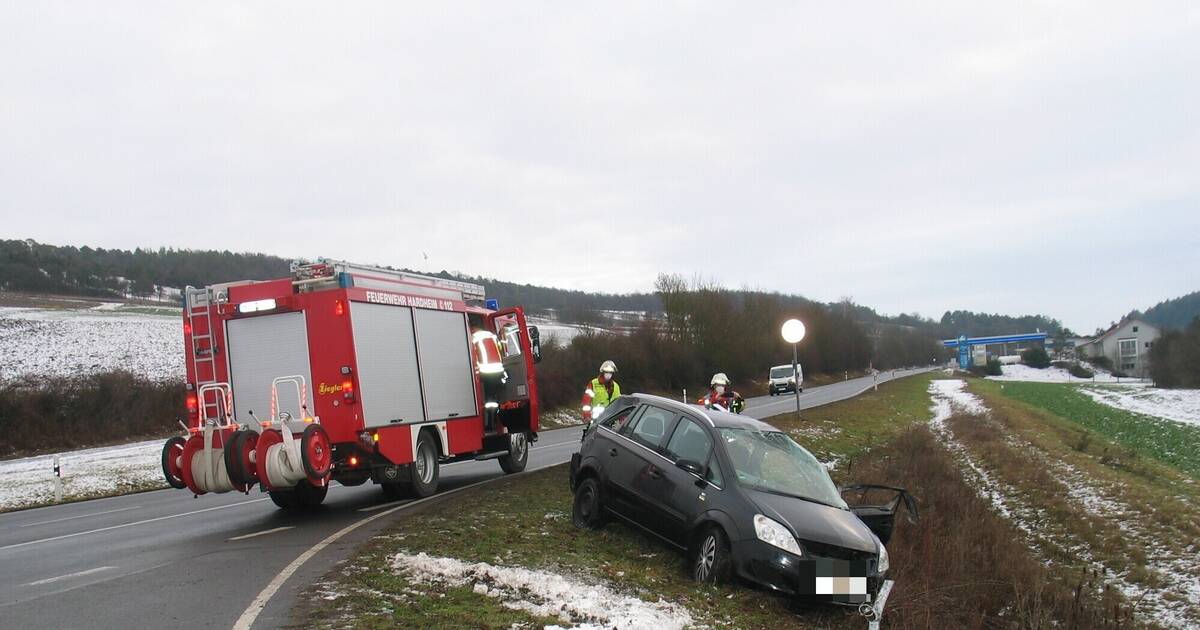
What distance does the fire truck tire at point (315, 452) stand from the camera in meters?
9.65

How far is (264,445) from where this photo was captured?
9719 millimetres

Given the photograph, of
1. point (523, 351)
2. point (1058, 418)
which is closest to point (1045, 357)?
point (1058, 418)

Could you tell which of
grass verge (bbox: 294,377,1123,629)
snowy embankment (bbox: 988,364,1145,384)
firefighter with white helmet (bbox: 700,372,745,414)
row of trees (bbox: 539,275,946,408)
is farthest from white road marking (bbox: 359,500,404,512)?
snowy embankment (bbox: 988,364,1145,384)

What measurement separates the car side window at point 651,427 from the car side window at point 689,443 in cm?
20

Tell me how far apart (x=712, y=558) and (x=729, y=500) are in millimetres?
542

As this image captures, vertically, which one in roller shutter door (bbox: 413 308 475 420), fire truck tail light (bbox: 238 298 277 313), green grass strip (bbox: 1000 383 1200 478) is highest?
fire truck tail light (bbox: 238 298 277 313)

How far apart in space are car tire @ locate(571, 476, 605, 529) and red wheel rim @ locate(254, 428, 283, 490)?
345cm

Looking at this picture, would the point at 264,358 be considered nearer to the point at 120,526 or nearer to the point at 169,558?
the point at 169,558

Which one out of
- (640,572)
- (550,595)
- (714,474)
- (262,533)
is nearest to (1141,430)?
(714,474)

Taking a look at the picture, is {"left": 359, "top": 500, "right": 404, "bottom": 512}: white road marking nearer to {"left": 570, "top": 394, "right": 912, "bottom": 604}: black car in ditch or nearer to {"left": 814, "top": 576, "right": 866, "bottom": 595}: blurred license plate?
{"left": 570, "top": 394, "right": 912, "bottom": 604}: black car in ditch

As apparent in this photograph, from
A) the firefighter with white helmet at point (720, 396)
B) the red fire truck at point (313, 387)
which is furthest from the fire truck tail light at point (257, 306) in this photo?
the firefighter with white helmet at point (720, 396)

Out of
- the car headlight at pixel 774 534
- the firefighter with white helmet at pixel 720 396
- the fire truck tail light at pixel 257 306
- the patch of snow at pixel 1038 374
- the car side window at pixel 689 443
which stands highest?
the fire truck tail light at pixel 257 306

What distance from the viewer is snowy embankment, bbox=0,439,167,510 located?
18.1 metres

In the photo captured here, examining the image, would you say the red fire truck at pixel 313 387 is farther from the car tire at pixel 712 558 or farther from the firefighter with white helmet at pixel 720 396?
the car tire at pixel 712 558
